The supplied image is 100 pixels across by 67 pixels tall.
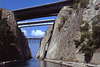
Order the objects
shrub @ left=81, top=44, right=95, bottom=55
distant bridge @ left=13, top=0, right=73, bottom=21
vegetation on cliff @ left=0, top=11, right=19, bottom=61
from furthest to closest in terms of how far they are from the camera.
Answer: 1. distant bridge @ left=13, top=0, right=73, bottom=21
2. vegetation on cliff @ left=0, top=11, right=19, bottom=61
3. shrub @ left=81, top=44, right=95, bottom=55

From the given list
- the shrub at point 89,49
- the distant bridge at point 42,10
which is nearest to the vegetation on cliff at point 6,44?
the shrub at point 89,49

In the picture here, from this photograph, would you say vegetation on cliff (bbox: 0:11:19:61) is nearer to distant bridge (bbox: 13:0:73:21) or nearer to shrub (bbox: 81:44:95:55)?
shrub (bbox: 81:44:95:55)

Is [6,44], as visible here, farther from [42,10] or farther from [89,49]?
[42,10]

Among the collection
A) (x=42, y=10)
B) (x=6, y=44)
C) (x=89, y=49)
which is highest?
(x=42, y=10)

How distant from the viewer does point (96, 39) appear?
18094 mm

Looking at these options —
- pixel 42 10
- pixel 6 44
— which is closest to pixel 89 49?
pixel 6 44

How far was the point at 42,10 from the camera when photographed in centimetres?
5444

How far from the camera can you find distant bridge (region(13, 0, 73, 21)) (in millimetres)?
50897

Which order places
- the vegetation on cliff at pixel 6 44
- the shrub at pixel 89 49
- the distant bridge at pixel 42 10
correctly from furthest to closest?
the distant bridge at pixel 42 10
the vegetation on cliff at pixel 6 44
the shrub at pixel 89 49

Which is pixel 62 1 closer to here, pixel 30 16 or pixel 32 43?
pixel 30 16

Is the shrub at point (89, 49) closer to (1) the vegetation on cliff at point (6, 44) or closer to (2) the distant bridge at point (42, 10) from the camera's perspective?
(1) the vegetation on cliff at point (6, 44)

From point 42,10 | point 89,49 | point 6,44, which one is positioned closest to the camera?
point 89,49

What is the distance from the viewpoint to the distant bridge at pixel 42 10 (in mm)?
50897

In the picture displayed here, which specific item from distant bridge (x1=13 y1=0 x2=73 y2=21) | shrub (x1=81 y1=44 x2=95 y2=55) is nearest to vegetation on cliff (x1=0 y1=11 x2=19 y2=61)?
shrub (x1=81 y1=44 x2=95 y2=55)
